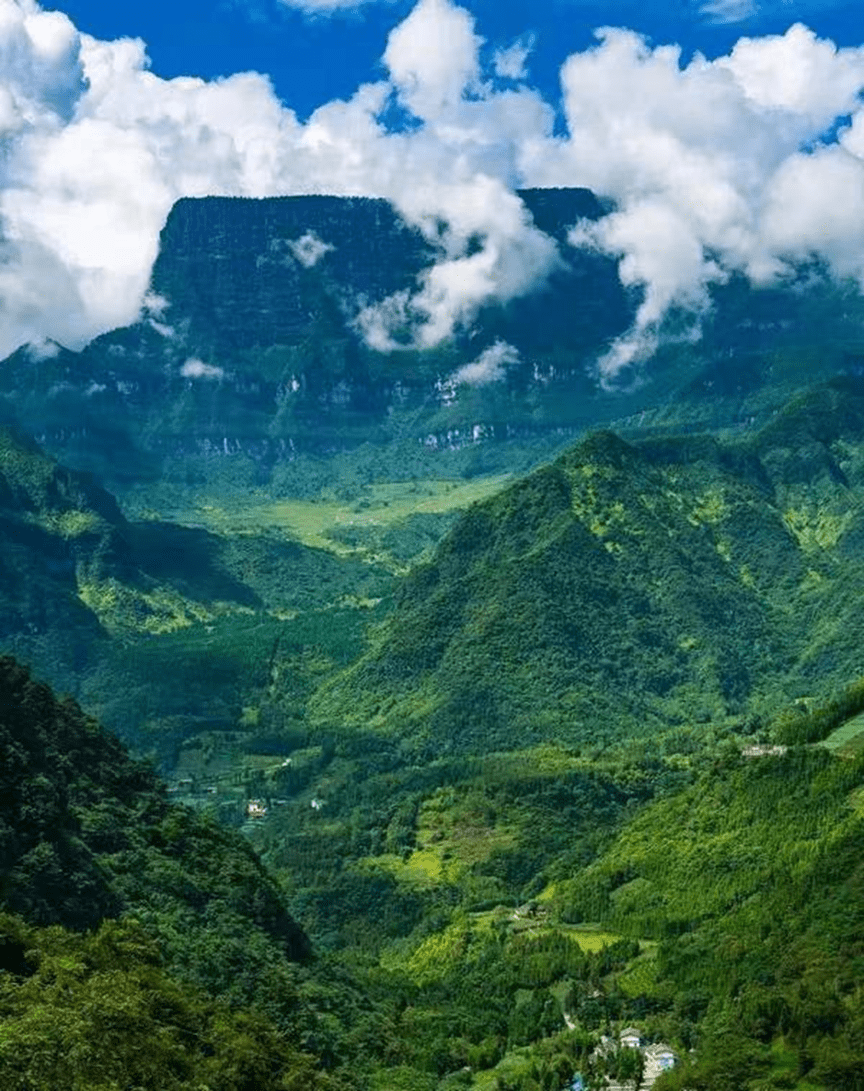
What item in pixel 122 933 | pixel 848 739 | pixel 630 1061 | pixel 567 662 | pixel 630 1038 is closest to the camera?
pixel 122 933

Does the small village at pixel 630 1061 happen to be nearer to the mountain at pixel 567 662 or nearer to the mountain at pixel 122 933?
the mountain at pixel 122 933

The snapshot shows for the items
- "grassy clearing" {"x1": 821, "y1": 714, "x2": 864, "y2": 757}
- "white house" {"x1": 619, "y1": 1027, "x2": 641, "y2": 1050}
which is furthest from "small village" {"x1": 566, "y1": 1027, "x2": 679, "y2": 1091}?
"grassy clearing" {"x1": 821, "y1": 714, "x2": 864, "y2": 757}

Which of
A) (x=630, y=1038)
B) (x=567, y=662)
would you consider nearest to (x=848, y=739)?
(x=630, y=1038)

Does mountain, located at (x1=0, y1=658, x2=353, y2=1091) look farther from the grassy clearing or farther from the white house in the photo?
the grassy clearing

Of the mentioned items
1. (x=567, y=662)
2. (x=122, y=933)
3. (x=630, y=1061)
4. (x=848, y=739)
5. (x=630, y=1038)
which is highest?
(x=567, y=662)

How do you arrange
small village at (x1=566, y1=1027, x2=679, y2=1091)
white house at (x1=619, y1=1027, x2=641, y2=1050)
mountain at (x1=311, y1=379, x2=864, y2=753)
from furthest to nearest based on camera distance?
mountain at (x1=311, y1=379, x2=864, y2=753) → white house at (x1=619, y1=1027, x2=641, y2=1050) → small village at (x1=566, y1=1027, x2=679, y2=1091)

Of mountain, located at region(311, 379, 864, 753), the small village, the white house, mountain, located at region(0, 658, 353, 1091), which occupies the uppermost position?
mountain, located at region(311, 379, 864, 753)

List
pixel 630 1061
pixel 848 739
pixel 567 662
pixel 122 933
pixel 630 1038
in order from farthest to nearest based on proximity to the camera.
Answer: pixel 567 662
pixel 848 739
pixel 630 1038
pixel 630 1061
pixel 122 933

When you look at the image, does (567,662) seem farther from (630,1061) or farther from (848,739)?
(630,1061)

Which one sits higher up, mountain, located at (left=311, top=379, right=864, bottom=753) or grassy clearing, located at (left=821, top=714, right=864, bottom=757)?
mountain, located at (left=311, top=379, right=864, bottom=753)

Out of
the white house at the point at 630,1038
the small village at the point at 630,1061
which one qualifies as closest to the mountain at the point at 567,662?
the white house at the point at 630,1038

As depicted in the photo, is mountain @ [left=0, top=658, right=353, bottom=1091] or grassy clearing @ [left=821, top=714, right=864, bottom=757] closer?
mountain @ [left=0, top=658, right=353, bottom=1091]
